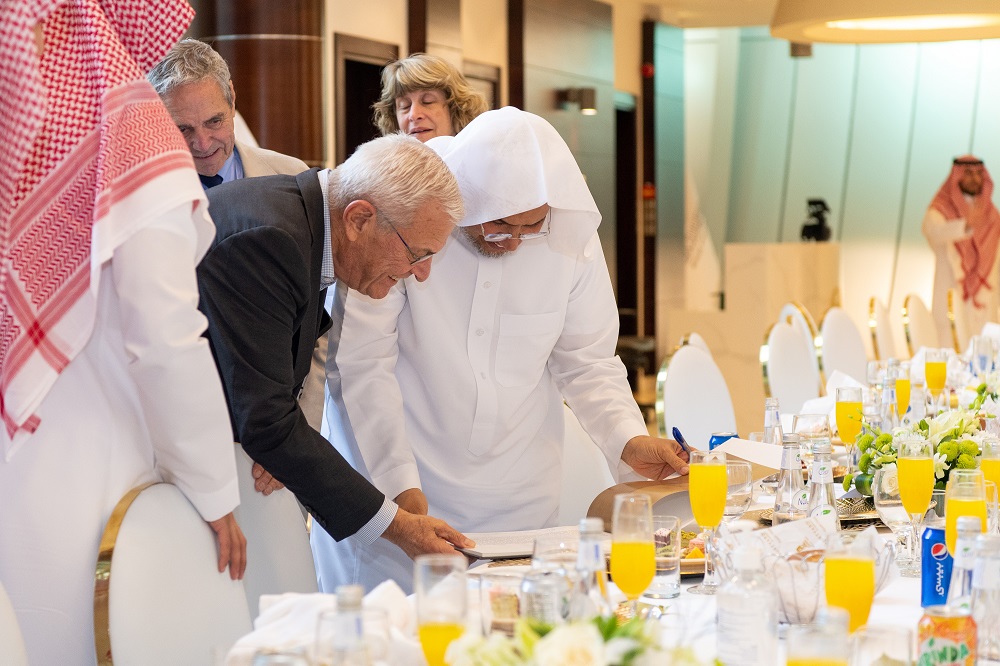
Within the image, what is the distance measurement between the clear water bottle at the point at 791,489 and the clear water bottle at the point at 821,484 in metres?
0.05

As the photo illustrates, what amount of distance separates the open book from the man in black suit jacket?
69 mm

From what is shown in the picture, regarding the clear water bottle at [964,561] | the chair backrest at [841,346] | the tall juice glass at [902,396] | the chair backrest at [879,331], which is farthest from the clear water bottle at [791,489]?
the chair backrest at [879,331]

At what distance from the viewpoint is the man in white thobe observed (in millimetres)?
2783

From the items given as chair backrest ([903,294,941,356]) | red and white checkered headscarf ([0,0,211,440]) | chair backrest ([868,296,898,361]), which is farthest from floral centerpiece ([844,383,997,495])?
chair backrest ([903,294,941,356])

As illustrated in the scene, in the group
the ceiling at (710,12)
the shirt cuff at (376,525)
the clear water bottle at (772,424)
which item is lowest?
the shirt cuff at (376,525)

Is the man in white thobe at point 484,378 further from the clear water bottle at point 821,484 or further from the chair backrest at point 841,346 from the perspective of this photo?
the chair backrest at point 841,346

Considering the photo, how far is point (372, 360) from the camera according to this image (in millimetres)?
2836

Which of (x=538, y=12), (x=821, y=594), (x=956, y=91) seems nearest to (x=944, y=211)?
(x=956, y=91)

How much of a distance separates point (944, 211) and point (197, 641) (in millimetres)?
10049

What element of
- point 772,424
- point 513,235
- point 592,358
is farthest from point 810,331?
point 513,235

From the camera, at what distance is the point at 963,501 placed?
191 cm

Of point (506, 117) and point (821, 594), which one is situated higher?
point (506, 117)

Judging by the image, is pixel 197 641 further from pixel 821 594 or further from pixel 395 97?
pixel 395 97

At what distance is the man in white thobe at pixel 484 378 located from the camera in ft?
9.13
